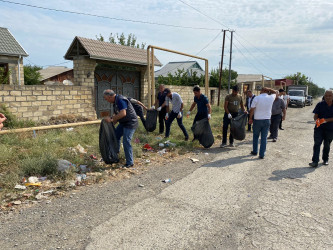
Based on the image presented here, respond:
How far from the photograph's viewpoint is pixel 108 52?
1043 cm

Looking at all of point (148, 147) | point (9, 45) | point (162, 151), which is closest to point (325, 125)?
point (162, 151)

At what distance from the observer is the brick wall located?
7449 millimetres

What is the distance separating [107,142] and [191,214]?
2.30 metres

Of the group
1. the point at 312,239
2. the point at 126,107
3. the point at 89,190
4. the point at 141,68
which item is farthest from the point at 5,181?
the point at 141,68

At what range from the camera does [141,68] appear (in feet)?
40.4

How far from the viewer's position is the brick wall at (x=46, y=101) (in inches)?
293

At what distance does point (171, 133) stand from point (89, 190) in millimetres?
4561

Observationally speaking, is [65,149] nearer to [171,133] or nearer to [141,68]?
[171,133]

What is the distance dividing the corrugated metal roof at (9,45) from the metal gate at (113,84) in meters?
7.75

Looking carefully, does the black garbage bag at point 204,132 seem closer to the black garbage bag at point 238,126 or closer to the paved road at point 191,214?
the black garbage bag at point 238,126

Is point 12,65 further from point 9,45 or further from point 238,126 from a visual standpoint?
point 238,126

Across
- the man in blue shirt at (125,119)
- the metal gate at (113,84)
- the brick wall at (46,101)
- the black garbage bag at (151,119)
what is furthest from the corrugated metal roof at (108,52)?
the man in blue shirt at (125,119)

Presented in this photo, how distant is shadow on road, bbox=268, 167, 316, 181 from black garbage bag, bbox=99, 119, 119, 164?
9.66 ft

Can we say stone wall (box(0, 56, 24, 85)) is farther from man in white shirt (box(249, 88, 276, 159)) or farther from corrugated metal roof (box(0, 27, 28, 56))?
man in white shirt (box(249, 88, 276, 159))
